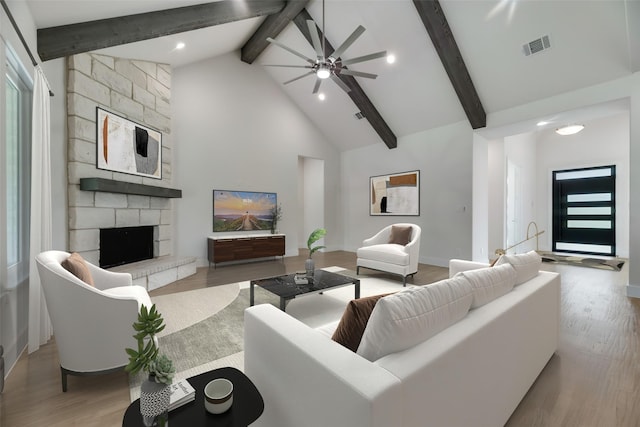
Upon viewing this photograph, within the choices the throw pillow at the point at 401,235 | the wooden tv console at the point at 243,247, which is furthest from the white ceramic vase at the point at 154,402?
the wooden tv console at the point at 243,247

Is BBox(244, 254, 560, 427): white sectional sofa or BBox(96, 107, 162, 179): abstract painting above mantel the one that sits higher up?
BBox(96, 107, 162, 179): abstract painting above mantel

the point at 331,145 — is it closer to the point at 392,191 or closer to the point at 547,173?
the point at 392,191

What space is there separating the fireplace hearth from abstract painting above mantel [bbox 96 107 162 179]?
89cm

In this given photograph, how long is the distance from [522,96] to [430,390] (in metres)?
5.30

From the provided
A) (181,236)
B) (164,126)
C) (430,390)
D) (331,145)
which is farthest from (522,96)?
(181,236)

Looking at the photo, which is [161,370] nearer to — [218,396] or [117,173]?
[218,396]

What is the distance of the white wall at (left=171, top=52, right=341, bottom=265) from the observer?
5.68m

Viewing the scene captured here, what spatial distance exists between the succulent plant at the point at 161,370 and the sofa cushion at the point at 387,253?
3.89 metres

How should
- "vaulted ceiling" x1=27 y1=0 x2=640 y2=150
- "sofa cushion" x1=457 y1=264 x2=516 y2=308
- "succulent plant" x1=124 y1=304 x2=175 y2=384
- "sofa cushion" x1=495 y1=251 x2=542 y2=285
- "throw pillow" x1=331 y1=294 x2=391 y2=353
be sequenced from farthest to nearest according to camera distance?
1. "vaulted ceiling" x1=27 y1=0 x2=640 y2=150
2. "sofa cushion" x1=495 y1=251 x2=542 y2=285
3. "sofa cushion" x1=457 y1=264 x2=516 y2=308
4. "throw pillow" x1=331 y1=294 x2=391 y2=353
5. "succulent plant" x1=124 y1=304 x2=175 y2=384

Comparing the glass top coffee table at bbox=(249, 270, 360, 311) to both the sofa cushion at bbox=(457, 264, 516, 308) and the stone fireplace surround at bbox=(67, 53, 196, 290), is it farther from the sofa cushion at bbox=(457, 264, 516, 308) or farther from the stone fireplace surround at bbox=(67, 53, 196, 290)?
the stone fireplace surround at bbox=(67, 53, 196, 290)

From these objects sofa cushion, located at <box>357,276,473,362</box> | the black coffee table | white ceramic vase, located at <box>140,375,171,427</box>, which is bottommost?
the black coffee table

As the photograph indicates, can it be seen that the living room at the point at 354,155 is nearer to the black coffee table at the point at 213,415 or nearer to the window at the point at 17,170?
the window at the point at 17,170

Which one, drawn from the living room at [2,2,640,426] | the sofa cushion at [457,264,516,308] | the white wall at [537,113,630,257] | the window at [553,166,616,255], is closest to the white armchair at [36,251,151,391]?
the sofa cushion at [457,264,516,308]

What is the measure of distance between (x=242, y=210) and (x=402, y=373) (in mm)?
5942
